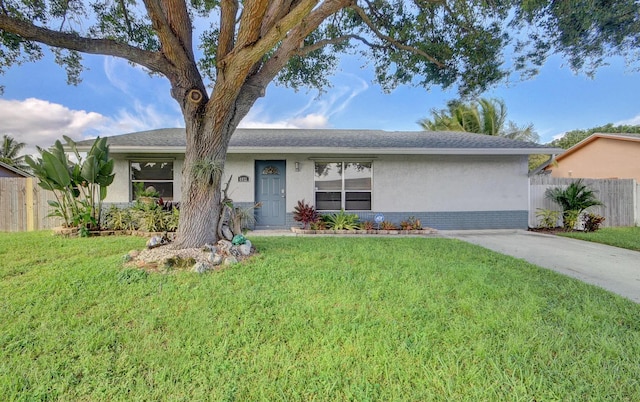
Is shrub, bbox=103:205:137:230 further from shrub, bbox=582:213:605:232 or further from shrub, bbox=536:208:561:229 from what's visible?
shrub, bbox=582:213:605:232

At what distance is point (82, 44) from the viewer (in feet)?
15.3

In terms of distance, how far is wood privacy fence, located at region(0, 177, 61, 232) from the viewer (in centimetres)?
850

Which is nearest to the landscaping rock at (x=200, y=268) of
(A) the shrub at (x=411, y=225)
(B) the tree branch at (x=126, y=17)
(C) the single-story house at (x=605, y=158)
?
(A) the shrub at (x=411, y=225)

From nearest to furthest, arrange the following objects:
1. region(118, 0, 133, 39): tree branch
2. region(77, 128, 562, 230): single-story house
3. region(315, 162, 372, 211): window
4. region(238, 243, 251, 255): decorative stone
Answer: region(238, 243, 251, 255): decorative stone
region(118, 0, 133, 39): tree branch
region(77, 128, 562, 230): single-story house
region(315, 162, 372, 211): window

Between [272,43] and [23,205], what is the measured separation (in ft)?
32.5

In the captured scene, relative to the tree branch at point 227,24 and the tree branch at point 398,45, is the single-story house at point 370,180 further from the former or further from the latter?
the tree branch at point 227,24

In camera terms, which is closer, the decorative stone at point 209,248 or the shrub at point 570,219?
the decorative stone at point 209,248

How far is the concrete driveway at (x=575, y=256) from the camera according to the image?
4180mm

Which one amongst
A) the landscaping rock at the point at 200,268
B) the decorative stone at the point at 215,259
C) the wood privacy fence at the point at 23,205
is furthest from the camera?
the wood privacy fence at the point at 23,205

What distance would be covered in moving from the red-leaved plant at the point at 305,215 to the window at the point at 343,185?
22.0 inches

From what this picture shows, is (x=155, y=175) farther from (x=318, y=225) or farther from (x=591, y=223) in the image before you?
(x=591, y=223)

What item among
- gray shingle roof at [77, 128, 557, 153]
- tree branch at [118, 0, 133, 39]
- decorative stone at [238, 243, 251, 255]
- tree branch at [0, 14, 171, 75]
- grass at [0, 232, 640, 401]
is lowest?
grass at [0, 232, 640, 401]

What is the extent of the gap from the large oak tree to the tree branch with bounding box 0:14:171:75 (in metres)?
0.02

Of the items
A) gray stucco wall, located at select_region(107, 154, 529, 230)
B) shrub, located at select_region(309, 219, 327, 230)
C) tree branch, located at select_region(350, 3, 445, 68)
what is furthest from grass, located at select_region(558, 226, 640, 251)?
shrub, located at select_region(309, 219, 327, 230)
